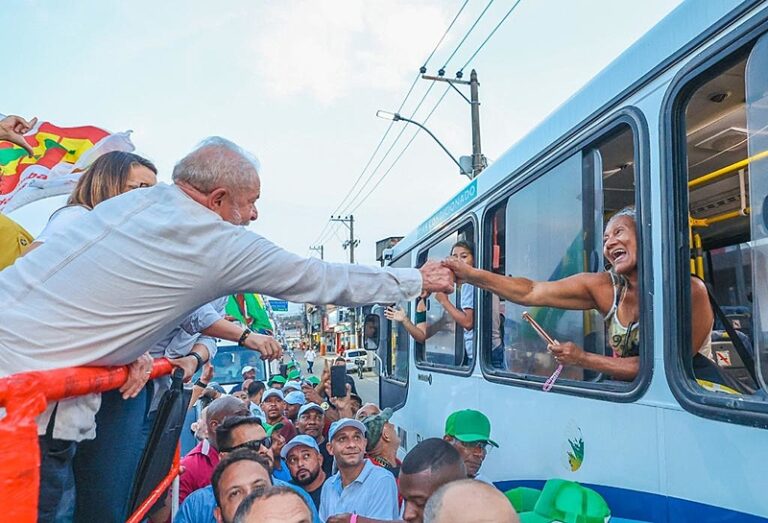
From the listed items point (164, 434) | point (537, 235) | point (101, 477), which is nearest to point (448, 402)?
point (537, 235)

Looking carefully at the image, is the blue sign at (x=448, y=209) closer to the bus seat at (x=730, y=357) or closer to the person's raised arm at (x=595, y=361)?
the person's raised arm at (x=595, y=361)

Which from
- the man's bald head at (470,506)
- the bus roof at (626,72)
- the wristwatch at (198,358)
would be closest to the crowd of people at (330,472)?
the man's bald head at (470,506)

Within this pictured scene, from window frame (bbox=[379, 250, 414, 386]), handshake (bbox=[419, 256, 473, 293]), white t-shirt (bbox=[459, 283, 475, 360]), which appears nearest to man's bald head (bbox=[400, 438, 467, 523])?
handshake (bbox=[419, 256, 473, 293])

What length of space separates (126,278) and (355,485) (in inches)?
103

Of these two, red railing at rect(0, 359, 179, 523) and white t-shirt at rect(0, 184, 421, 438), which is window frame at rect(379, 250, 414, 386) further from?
red railing at rect(0, 359, 179, 523)

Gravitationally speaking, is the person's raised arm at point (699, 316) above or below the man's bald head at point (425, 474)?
above

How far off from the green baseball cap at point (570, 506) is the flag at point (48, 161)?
2.67 meters

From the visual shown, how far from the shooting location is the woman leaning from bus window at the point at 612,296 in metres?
2.14

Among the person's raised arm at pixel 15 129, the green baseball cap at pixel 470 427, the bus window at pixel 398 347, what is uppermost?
the person's raised arm at pixel 15 129

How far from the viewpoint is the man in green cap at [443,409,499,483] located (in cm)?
335

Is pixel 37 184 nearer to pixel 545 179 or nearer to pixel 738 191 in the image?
pixel 545 179

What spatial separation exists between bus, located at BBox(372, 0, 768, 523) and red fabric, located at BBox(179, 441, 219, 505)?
173 cm

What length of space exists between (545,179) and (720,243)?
1.49 metres

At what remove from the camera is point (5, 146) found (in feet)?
14.9
